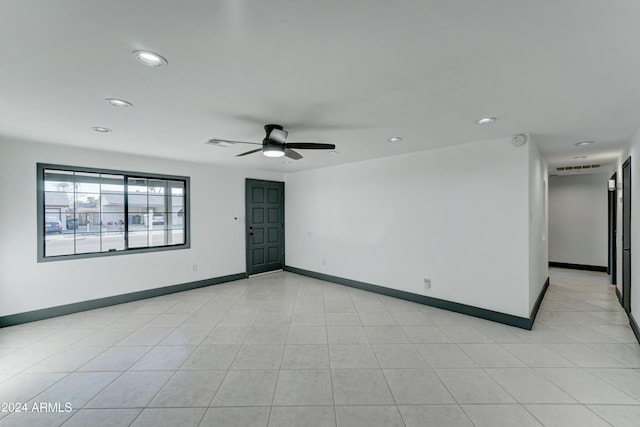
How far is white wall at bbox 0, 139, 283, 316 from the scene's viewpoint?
3639mm

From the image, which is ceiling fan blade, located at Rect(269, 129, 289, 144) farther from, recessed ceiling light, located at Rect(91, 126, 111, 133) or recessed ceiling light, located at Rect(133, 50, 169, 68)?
recessed ceiling light, located at Rect(91, 126, 111, 133)

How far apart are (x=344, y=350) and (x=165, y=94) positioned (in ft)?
9.75

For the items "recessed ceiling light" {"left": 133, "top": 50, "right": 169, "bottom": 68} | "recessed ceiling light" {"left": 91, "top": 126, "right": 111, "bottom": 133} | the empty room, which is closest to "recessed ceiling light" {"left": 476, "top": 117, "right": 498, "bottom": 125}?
the empty room

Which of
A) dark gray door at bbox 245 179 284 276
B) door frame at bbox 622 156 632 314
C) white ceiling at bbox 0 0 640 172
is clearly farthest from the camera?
dark gray door at bbox 245 179 284 276

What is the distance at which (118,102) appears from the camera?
7.84 feet

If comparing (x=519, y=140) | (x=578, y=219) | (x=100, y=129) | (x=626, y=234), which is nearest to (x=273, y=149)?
(x=100, y=129)

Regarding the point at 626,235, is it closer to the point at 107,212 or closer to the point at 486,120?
the point at 486,120

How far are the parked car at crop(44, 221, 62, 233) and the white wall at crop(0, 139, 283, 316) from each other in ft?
0.48

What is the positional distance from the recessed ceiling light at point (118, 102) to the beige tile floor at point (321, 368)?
8.08 feet

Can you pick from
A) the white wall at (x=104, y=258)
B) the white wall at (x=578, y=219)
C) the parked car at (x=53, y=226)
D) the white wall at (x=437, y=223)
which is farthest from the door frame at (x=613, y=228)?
the parked car at (x=53, y=226)

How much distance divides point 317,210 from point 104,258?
3892 millimetres

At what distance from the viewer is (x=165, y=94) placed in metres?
2.24

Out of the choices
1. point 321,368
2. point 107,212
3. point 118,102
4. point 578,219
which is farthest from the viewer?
point 578,219

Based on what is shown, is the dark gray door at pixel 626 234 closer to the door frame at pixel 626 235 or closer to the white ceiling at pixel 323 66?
the door frame at pixel 626 235
